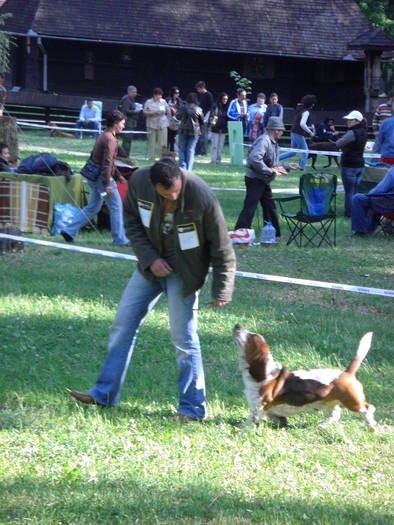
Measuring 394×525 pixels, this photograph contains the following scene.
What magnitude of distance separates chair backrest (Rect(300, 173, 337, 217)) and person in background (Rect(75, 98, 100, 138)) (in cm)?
1663

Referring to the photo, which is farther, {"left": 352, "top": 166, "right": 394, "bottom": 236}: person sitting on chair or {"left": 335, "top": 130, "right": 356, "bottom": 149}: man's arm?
{"left": 335, "top": 130, "right": 356, "bottom": 149}: man's arm

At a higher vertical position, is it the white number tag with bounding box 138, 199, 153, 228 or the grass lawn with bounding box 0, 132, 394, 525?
the white number tag with bounding box 138, 199, 153, 228

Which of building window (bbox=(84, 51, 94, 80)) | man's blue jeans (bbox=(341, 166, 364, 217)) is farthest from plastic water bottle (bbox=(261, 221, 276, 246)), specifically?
building window (bbox=(84, 51, 94, 80))

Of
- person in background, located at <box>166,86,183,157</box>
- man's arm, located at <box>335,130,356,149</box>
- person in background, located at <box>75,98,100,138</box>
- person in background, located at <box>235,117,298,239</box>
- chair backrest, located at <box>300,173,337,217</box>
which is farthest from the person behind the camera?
person in background, located at <box>75,98,100,138</box>

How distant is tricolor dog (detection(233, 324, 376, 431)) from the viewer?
6137mm

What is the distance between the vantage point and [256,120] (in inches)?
1080

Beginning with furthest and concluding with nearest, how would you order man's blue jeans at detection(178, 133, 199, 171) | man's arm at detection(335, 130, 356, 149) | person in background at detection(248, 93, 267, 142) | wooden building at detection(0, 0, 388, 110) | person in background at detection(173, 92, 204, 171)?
1. wooden building at detection(0, 0, 388, 110)
2. person in background at detection(248, 93, 267, 142)
3. man's blue jeans at detection(178, 133, 199, 171)
4. person in background at detection(173, 92, 204, 171)
5. man's arm at detection(335, 130, 356, 149)

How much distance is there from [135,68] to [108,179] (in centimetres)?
2495

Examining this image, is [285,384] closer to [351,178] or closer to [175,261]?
[175,261]

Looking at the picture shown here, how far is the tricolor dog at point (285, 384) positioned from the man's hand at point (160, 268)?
564 millimetres

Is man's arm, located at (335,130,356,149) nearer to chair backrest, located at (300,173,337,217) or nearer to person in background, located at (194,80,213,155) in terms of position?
chair backrest, located at (300,173,337,217)

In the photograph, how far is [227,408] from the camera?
270 inches

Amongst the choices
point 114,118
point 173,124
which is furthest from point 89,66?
point 114,118

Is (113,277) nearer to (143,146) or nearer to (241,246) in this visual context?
(241,246)
